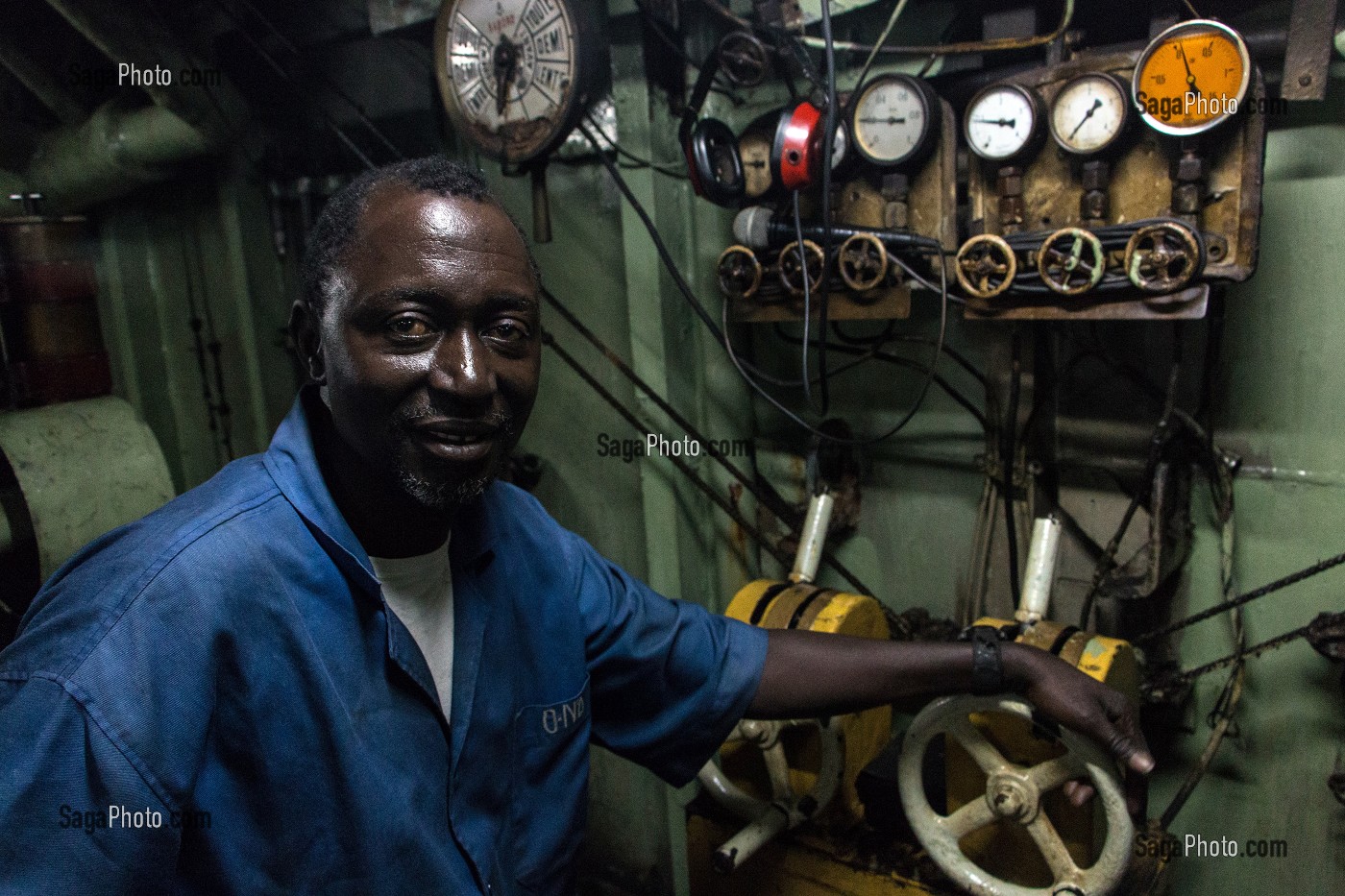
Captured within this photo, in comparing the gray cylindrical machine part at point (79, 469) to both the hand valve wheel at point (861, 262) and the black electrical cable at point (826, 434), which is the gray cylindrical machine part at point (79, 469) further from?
the hand valve wheel at point (861, 262)

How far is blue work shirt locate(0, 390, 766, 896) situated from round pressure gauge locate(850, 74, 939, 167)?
3.25 feet

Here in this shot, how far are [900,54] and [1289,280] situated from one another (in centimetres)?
86

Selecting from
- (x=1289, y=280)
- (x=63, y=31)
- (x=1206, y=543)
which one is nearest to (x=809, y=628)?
(x=1206, y=543)

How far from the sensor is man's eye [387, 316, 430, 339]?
103cm

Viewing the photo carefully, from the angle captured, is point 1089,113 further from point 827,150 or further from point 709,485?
point 709,485

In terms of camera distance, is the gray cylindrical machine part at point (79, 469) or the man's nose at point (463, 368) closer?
the man's nose at point (463, 368)

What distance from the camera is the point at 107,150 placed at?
2.48 metres

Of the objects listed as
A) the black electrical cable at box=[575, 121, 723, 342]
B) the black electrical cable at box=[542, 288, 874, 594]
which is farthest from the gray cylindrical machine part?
the black electrical cable at box=[575, 121, 723, 342]

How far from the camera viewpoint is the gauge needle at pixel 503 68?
190 cm

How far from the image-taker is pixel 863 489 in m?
2.22

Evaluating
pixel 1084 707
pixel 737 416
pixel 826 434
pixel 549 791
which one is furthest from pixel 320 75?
pixel 1084 707

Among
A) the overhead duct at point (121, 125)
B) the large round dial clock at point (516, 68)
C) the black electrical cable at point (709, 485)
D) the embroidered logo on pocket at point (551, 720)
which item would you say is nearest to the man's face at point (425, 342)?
the embroidered logo on pocket at point (551, 720)

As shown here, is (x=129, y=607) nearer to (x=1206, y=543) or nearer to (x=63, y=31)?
(x=1206, y=543)

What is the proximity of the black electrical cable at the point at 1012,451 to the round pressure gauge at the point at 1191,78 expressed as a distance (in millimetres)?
508
